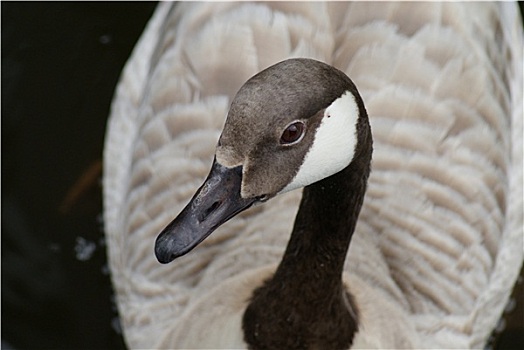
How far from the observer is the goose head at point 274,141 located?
7.45 feet

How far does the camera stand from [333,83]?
7.64ft

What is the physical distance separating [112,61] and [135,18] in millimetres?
251

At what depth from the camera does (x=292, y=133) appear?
2.34 m

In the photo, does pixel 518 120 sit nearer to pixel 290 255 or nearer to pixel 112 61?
pixel 290 255

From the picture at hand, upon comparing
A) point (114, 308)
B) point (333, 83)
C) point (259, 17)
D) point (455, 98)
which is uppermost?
point (333, 83)

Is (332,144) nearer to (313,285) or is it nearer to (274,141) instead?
(274,141)

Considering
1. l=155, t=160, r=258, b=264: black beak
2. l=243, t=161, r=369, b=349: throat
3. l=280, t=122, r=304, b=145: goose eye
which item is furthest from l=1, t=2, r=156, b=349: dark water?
l=280, t=122, r=304, b=145: goose eye

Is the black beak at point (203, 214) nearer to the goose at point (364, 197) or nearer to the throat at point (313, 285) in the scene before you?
the throat at point (313, 285)

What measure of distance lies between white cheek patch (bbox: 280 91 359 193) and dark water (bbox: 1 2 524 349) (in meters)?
2.07

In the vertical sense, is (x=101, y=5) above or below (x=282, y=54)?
below

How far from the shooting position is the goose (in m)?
3.13

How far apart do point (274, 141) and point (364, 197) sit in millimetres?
1016

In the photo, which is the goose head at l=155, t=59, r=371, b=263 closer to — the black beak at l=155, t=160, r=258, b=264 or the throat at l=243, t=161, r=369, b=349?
the black beak at l=155, t=160, r=258, b=264

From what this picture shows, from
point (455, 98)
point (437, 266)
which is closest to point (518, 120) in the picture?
point (455, 98)
